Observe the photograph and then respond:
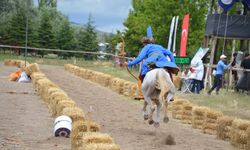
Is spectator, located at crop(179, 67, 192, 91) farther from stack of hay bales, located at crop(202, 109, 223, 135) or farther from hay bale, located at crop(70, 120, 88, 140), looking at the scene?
hay bale, located at crop(70, 120, 88, 140)

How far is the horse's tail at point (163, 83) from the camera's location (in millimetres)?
12117

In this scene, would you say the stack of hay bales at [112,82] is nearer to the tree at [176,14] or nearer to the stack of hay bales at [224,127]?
the stack of hay bales at [224,127]

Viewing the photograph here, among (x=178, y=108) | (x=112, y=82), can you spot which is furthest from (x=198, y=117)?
(x=112, y=82)

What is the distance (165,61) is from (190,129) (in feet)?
9.72

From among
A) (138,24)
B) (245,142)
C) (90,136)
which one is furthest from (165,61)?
(138,24)

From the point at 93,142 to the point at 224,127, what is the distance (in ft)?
18.4

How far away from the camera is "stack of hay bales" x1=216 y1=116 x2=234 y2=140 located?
42.8 feet

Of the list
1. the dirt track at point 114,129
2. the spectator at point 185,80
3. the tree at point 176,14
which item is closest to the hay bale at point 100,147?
the dirt track at point 114,129

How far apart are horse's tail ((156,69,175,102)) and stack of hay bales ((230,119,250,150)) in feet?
5.59

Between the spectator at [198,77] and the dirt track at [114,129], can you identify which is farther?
the spectator at [198,77]

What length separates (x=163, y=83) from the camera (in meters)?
12.2

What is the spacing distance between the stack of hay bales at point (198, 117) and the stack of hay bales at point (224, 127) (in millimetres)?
1398

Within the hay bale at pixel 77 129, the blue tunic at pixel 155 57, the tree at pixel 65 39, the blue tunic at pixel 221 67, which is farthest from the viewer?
the tree at pixel 65 39

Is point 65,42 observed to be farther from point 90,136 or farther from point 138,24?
point 90,136
